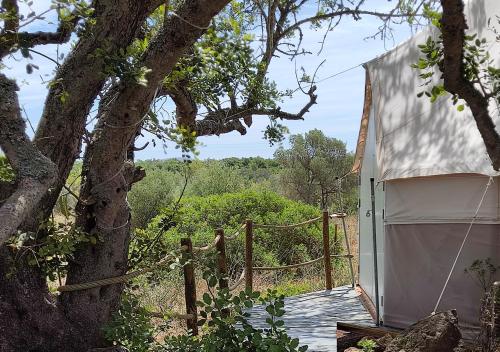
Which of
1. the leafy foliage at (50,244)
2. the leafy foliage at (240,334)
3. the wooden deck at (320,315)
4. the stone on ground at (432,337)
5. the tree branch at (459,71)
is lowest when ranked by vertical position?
the wooden deck at (320,315)

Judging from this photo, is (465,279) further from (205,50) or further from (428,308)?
(205,50)

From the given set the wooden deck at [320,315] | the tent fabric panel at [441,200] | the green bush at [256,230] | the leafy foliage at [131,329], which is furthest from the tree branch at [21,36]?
the green bush at [256,230]

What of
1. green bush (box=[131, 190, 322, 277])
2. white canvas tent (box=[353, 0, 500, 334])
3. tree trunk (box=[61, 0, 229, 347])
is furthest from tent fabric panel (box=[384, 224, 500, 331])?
green bush (box=[131, 190, 322, 277])

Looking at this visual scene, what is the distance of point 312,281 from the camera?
9938mm

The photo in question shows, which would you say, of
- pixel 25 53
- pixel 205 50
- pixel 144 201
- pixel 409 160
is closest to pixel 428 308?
pixel 409 160

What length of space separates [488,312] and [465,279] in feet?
3.93

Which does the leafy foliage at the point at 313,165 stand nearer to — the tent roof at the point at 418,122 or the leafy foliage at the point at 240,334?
the tent roof at the point at 418,122

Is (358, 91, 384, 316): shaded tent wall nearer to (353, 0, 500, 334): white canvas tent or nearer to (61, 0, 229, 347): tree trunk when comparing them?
(353, 0, 500, 334): white canvas tent

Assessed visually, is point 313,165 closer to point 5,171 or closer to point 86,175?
point 86,175

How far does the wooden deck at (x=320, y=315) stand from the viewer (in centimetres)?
559

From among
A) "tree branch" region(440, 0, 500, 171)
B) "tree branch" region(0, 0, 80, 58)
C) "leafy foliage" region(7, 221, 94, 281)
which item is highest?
"tree branch" region(0, 0, 80, 58)

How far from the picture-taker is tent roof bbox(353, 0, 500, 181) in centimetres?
534

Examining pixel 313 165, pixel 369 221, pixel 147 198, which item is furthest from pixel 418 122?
pixel 313 165

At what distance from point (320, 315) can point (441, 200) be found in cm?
206
